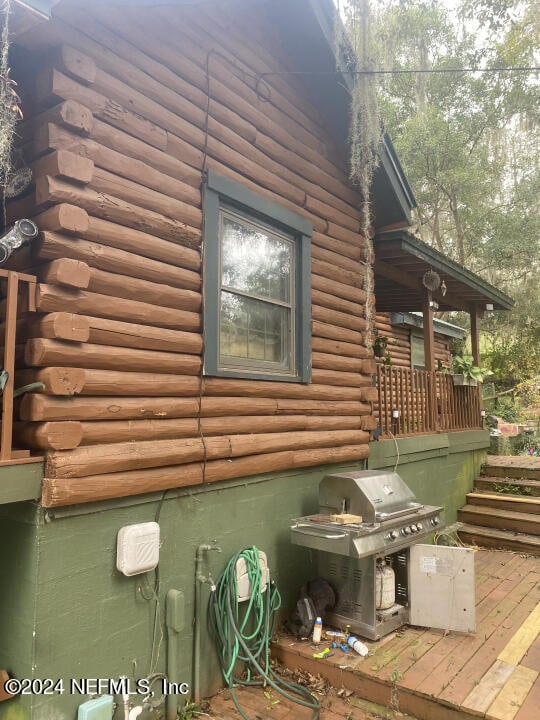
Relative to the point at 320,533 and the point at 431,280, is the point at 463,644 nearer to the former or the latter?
the point at 320,533

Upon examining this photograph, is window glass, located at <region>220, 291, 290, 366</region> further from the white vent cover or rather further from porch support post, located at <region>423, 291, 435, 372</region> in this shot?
porch support post, located at <region>423, 291, 435, 372</region>

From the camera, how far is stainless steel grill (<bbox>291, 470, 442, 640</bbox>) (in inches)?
159

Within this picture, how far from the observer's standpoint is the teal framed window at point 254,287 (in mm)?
4055

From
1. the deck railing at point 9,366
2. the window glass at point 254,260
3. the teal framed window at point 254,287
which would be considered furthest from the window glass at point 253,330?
the deck railing at point 9,366

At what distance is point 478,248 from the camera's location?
19125 millimetres

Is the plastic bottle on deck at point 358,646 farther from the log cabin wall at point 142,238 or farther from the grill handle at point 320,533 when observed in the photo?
the log cabin wall at point 142,238

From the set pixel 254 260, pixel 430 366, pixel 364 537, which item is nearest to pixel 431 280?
pixel 430 366

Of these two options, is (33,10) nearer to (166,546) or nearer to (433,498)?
(166,546)

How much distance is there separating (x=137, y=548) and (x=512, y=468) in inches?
292

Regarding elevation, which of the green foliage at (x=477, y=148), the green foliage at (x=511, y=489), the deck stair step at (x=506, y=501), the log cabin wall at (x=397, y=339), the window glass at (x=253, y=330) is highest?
the green foliage at (x=477, y=148)

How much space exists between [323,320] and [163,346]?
85.8 inches

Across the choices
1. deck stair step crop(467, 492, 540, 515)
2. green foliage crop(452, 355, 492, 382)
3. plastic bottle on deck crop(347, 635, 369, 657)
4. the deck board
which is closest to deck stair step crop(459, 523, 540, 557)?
deck stair step crop(467, 492, 540, 515)

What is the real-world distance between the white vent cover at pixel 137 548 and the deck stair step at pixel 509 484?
6852mm

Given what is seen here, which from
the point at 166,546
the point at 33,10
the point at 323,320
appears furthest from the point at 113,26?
the point at 166,546
